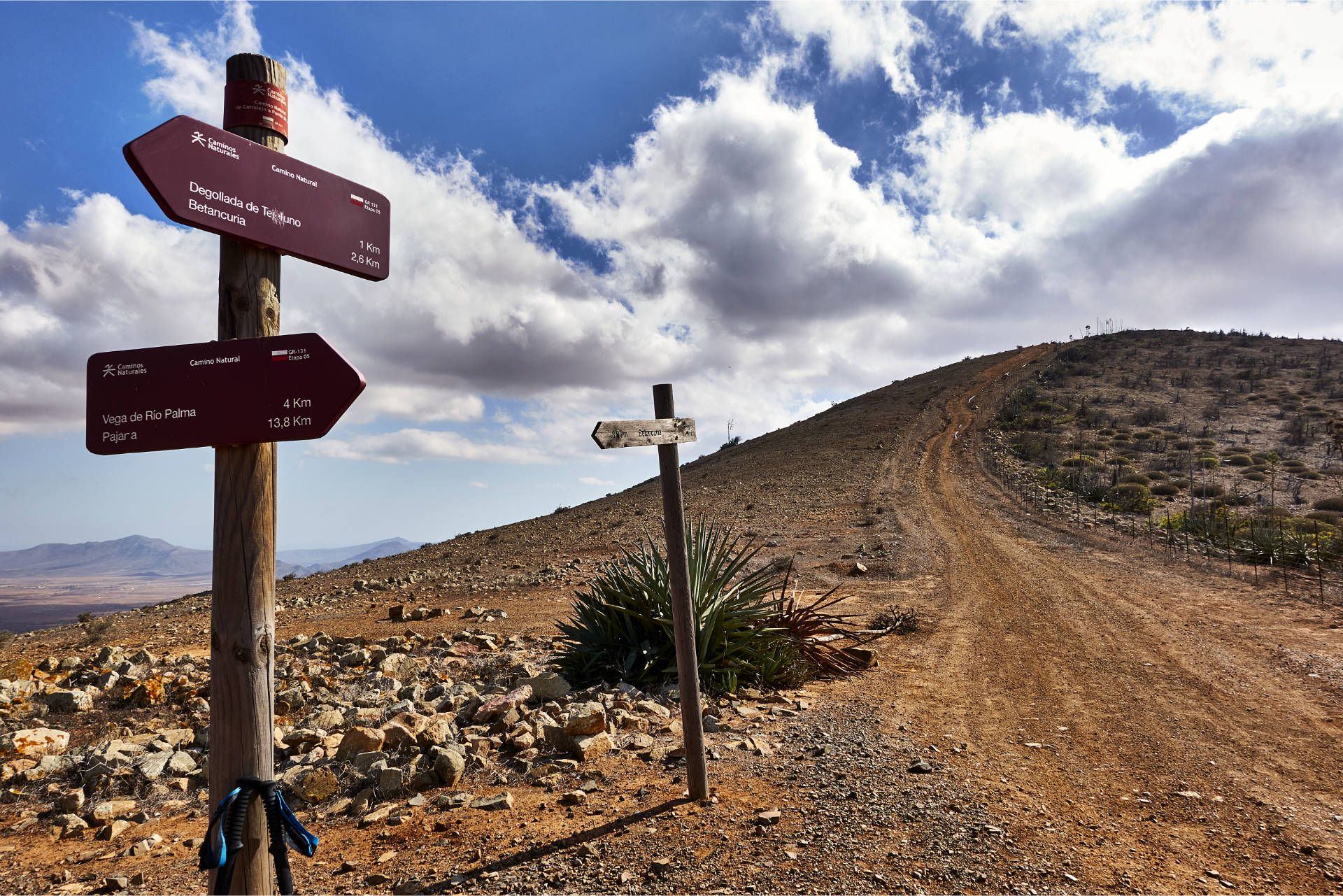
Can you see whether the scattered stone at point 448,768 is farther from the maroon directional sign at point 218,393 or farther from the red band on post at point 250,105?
the red band on post at point 250,105

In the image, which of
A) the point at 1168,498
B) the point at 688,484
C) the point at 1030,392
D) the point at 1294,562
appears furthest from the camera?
the point at 1030,392

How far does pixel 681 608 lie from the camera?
4.91 m

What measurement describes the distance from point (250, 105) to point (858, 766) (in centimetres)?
539

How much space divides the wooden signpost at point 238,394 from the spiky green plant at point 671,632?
182 inches

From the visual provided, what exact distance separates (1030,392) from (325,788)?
42.7 m

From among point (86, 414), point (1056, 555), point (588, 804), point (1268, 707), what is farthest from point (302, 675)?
point (1056, 555)

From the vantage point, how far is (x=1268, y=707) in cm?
689

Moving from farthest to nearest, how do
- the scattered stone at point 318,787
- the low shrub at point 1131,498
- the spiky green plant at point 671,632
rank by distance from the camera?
the low shrub at point 1131,498, the spiky green plant at point 671,632, the scattered stone at point 318,787

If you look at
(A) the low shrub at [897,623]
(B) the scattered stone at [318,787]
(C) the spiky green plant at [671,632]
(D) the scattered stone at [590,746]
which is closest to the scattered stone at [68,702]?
(B) the scattered stone at [318,787]

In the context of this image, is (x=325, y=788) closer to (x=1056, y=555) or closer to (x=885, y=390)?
(x=1056, y=555)

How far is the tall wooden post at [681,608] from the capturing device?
4645 mm

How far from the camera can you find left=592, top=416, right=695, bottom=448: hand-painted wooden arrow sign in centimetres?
430

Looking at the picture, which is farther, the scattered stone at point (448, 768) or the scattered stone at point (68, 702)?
the scattered stone at point (68, 702)

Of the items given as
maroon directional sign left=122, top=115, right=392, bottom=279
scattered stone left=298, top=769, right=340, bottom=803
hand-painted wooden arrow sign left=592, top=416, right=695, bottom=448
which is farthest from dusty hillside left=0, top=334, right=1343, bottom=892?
maroon directional sign left=122, top=115, right=392, bottom=279
